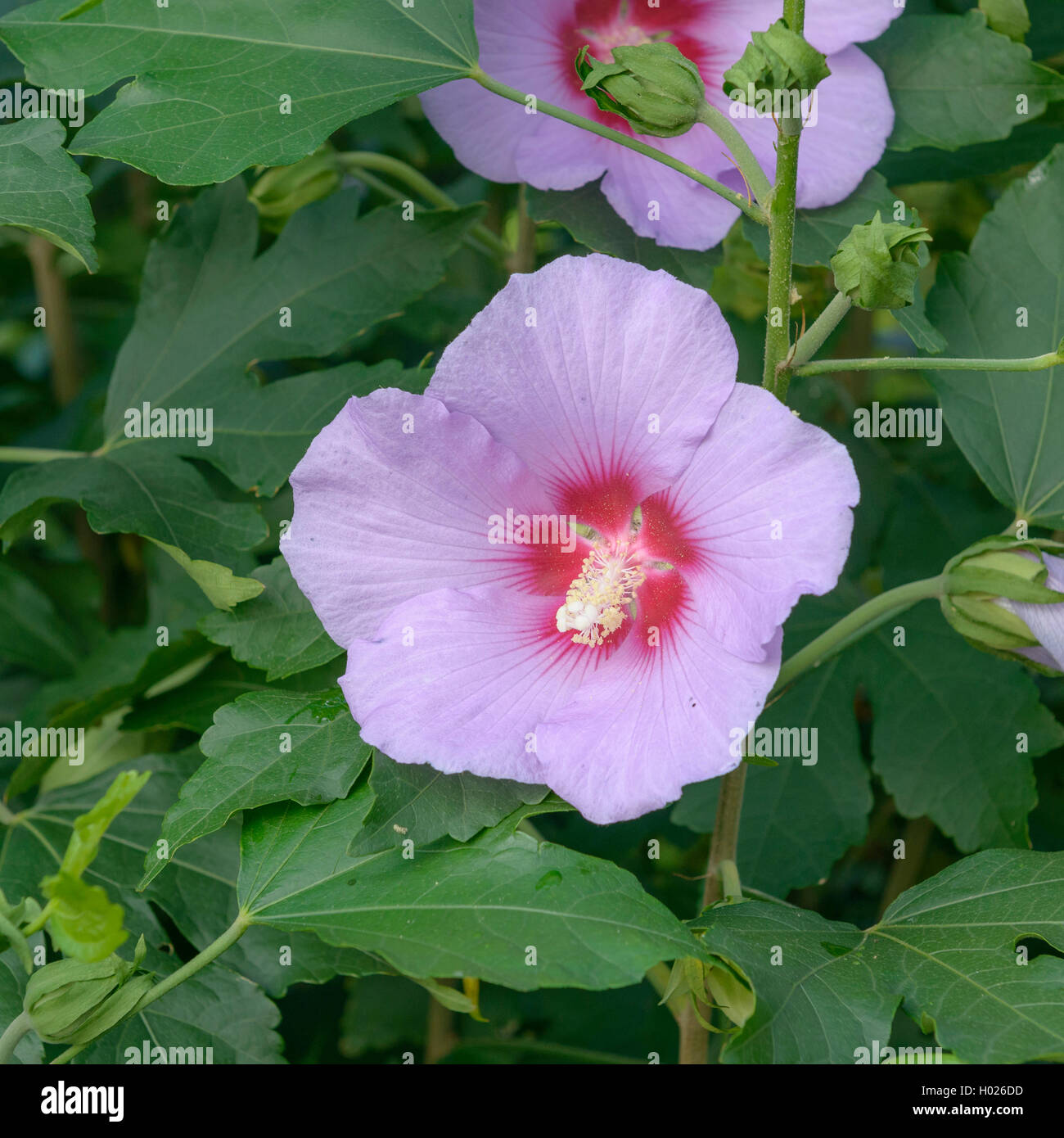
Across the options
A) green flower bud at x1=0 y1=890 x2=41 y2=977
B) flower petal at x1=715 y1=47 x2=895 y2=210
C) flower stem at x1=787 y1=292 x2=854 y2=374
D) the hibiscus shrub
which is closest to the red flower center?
the hibiscus shrub

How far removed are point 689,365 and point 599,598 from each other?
20 cm

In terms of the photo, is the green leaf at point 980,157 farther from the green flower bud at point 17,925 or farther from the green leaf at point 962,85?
the green flower bud at point 17,925

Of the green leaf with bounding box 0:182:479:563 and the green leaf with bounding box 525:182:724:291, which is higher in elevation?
the green leaf with bounding box 525:182:724:291

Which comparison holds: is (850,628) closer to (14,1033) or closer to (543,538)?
(543,538)

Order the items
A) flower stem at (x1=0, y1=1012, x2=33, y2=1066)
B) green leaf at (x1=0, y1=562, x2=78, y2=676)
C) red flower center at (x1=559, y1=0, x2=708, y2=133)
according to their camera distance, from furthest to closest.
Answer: green leaf at (x1=0, y1=562, x2=78, y2=676) → red flower center at (x1=559, y1=0, x2=708, y2=133) → flower stem at (x1=0, y1=1012, x2=33, y2=1066)

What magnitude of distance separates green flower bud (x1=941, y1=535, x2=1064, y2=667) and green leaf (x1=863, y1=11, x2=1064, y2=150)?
0.43 m

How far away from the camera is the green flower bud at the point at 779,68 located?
2.49 ft

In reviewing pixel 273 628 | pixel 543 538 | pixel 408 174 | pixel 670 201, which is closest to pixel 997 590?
pixel 543 538

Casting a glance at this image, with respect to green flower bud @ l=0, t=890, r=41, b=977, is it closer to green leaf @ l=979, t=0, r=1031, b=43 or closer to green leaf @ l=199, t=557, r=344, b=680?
green leaf @ l=199, t=557, r=344, b=680

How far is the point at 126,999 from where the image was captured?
32.0 inches

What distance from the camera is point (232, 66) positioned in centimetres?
95

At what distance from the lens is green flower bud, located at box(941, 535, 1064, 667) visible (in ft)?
2.65

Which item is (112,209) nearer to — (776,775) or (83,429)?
(83,429)

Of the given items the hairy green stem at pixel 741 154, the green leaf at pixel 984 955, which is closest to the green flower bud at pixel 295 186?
the hairy green stem at pixel 741 154
